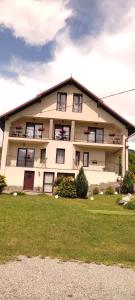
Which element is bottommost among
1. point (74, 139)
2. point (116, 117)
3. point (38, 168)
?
point (38, 168)

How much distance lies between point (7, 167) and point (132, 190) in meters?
14.1

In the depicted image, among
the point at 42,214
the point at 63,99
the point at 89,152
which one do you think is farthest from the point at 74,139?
the point at 42,214

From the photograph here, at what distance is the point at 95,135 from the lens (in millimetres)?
40562

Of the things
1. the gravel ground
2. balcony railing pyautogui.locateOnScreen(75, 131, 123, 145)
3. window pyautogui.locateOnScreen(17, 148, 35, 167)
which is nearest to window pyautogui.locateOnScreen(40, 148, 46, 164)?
window pyautogui.locateOnScreen(17, 148, 35, 167)

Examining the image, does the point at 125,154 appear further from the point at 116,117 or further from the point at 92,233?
the point at 92,233

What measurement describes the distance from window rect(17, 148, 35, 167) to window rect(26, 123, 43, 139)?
1.73 meters

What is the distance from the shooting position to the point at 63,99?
131 feet

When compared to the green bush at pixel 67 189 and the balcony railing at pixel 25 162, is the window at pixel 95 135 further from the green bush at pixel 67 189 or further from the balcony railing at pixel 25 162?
the green bush at pixel 67 189

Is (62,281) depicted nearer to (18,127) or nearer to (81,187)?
(81,187)

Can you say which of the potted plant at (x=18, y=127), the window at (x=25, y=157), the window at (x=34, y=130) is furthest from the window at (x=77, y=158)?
the potted plant at (x=18, y=127)

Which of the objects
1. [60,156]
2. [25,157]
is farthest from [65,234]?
[25,157]

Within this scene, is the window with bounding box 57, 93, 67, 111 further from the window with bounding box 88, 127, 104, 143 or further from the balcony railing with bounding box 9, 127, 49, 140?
the window with bounding box 88, 127, 104, 143

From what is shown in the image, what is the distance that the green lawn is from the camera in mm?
12055

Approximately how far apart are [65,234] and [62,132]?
25.5 metres
